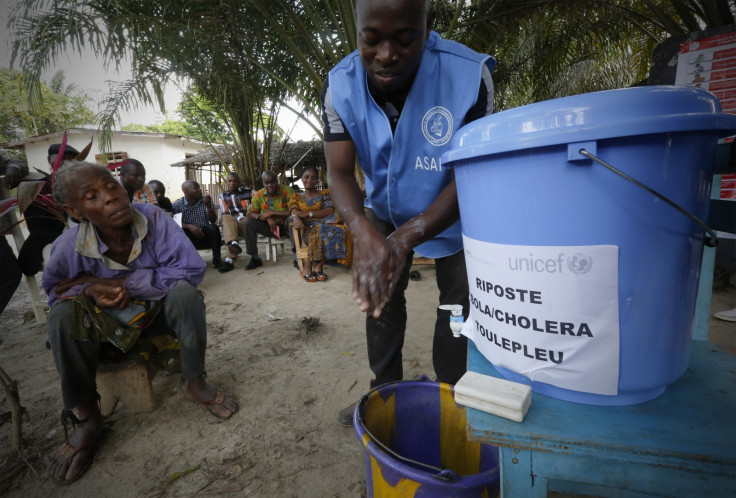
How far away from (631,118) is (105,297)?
78.4 inches

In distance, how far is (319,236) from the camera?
4.46 m

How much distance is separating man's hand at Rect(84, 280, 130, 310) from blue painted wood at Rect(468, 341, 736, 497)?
1667mm

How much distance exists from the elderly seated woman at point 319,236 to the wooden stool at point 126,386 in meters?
2.54

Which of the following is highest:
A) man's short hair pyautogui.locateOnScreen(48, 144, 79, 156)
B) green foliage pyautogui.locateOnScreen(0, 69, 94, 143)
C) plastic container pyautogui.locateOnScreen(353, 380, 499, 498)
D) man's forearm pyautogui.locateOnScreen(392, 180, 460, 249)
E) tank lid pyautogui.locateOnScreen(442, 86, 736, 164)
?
green foliage pyautogui.locateOnScreen(0, 69, 94, 143)

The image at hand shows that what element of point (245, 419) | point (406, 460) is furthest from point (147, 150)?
point (406, 460)

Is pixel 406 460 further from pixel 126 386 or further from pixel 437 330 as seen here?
pixel 126 386

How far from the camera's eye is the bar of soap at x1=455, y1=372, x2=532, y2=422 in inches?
23.9

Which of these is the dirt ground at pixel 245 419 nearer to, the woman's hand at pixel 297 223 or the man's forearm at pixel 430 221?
the man's forearm at pixel 430 221

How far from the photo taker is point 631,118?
1.64 feet

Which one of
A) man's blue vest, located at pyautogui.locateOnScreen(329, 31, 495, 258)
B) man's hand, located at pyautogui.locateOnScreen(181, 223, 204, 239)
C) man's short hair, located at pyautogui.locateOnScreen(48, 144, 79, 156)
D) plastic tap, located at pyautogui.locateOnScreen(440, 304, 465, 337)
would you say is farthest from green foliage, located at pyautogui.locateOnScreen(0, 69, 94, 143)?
plastic tap, located at pyautogui.locateOnScreen(440, 304, 465, 337)

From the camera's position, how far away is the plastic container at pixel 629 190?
20.2 inches

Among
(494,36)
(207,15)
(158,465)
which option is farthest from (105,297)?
(494,36)

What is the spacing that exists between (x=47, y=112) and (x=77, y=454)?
754 inches

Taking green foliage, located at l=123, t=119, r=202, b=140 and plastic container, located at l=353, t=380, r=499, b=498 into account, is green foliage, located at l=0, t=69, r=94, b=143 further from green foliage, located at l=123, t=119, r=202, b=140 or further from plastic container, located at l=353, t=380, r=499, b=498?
plastic container, located at l=353, t=380, r=499, b=498
